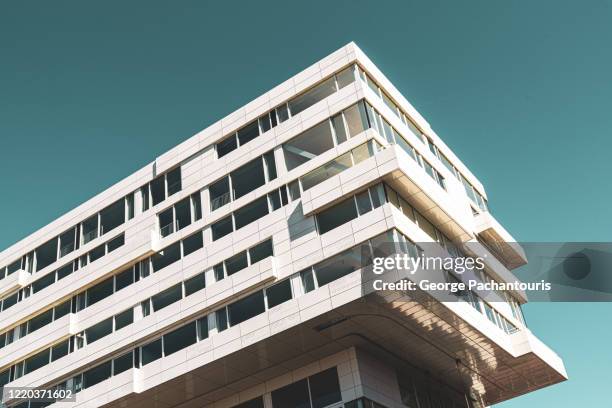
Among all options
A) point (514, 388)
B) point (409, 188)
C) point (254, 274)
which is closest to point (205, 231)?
point (254, 274)

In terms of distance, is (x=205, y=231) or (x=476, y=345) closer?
(x=476, y=345)

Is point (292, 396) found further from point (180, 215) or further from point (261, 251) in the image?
point (180, 215)

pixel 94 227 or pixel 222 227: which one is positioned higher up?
pixel 94 227

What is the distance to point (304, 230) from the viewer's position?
3344 centimetres

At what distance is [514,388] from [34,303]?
27.8 m

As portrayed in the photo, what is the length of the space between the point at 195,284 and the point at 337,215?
8390 millimetres

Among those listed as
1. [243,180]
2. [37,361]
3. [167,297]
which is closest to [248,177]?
[243,180]

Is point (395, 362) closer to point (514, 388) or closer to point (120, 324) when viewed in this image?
point (514, 388)

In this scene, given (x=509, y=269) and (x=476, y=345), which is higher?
(x=509, y=269)

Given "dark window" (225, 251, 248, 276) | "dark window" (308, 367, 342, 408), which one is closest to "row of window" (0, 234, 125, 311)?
"dark window" (225, 251, 248, 276)

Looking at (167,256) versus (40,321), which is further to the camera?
(40,321)

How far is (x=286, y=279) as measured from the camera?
32969mm

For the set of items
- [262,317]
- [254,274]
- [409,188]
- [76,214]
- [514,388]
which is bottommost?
[514,388]

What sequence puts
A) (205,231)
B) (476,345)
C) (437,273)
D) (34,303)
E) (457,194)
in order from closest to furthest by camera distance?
1. (437,273)
2. (476,345)
3. (205,231)
4. (457,194)
5. (34,303)
